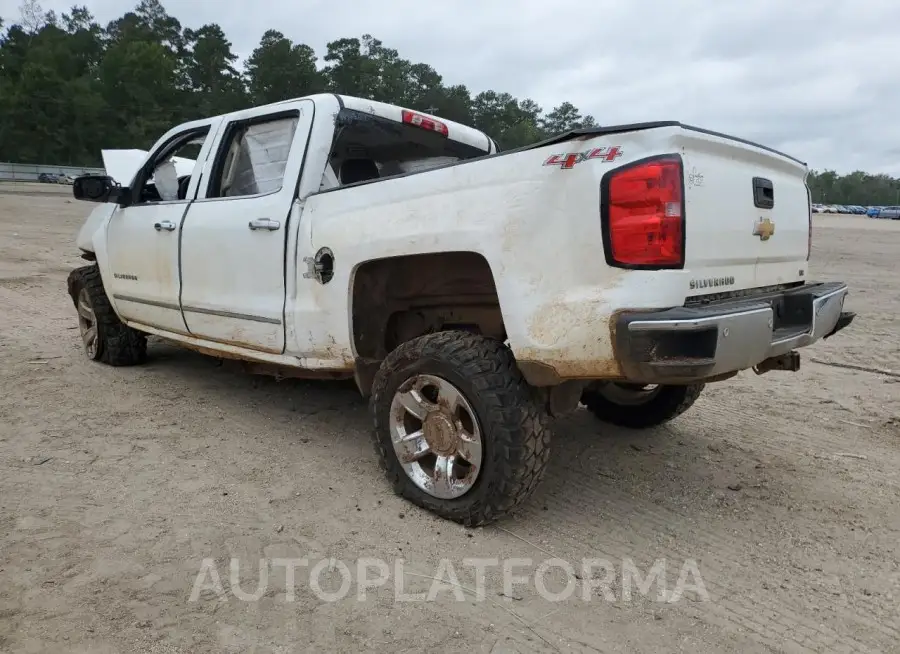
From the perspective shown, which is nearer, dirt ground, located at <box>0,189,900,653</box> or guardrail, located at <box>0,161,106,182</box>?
dirt ground, located at <box>0,189,900,653</box>

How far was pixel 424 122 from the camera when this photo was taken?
4.16 metres

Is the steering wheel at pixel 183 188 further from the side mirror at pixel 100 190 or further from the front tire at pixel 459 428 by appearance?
the front tire at pixel 459 428

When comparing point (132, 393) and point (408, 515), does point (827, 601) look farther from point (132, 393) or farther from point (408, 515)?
point (132, 393)

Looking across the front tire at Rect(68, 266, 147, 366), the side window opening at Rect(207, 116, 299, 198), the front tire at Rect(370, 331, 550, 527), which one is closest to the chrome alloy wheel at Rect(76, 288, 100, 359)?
the front tire at Rect(68, 266, 147, 366)

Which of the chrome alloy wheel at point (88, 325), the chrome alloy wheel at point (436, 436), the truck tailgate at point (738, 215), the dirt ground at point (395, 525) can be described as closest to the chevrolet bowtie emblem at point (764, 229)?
the truck tailgate at point (738, 215)

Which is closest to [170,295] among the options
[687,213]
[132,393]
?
[132,393]

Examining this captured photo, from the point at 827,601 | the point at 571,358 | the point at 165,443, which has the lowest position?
the point at 827,601

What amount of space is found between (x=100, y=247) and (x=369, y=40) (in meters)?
87.6

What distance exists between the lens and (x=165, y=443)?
378 cm

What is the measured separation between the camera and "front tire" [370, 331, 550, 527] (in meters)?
2.67

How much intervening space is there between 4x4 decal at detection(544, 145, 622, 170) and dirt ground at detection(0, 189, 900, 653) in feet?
5.07

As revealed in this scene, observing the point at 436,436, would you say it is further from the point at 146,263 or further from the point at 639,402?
the point at 146,263

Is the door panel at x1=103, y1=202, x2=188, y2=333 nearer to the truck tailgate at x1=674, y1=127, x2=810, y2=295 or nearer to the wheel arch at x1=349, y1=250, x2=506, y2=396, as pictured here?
the wheel arch at x1=349, y1=250, x2=506, y2=396

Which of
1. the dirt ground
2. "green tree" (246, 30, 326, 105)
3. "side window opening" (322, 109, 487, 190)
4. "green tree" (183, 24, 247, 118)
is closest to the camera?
the dirt ground
